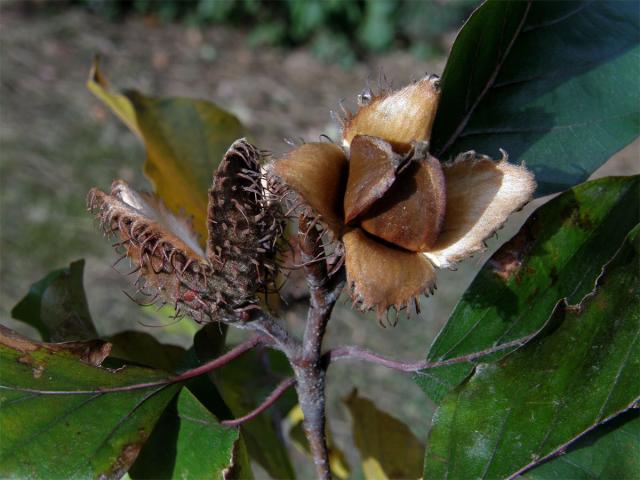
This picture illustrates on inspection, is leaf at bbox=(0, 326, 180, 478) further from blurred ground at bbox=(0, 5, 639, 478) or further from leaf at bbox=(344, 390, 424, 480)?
blurred ground at bbox=(0, 5, 639, 478)

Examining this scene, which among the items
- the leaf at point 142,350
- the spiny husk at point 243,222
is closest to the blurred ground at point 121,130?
the leaf at point 142,350

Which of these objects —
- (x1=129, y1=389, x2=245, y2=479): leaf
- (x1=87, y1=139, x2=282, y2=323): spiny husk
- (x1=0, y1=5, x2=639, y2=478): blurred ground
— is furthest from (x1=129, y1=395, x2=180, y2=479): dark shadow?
(x1=0, y1=5, x2=639, y2=478): blurred ground

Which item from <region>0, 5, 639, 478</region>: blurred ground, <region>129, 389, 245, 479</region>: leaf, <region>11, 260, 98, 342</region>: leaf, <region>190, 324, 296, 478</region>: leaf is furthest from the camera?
<region>0, 5, 639, 478</region>: blurred ground

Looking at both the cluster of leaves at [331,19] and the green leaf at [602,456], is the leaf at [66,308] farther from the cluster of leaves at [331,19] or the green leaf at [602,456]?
the cluster of leaves at [331,19]

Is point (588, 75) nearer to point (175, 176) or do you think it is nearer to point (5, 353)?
point (175, 176)

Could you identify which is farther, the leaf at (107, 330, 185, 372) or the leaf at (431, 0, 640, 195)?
the leaf at (107, 330, 185, 372)
